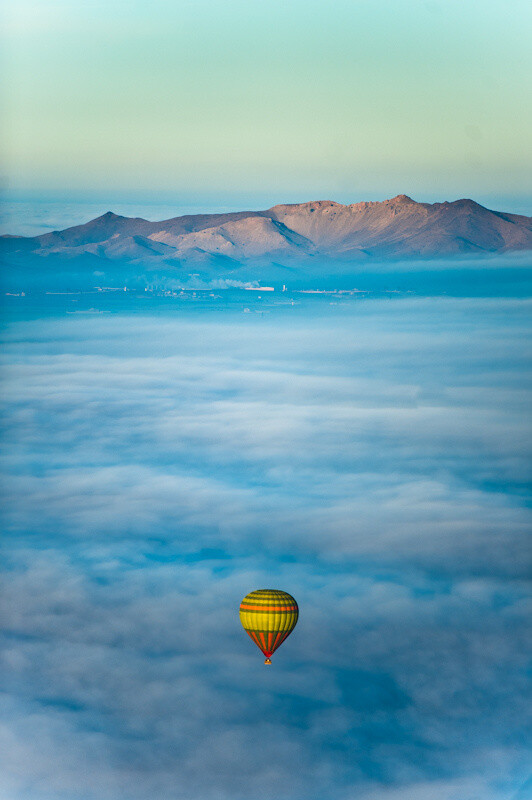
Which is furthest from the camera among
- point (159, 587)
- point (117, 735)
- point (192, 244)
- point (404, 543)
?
point (404, 543)

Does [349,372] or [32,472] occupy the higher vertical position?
[349,372]

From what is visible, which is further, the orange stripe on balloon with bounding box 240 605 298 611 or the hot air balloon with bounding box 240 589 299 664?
the hot air balloon with bounding box 240 589 299 664

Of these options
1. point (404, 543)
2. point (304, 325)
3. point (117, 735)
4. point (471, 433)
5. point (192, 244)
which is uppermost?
point (192, 244)

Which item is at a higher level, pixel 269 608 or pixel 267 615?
pixel 269 608

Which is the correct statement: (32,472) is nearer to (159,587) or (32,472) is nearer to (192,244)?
(159,587)

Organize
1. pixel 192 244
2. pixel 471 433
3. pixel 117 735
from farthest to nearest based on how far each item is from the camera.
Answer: pixel 471 433
pixel 117 735
pixel 192 244

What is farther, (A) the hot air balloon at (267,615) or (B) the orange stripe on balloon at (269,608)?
(A) the hot air balloon at (267,615)

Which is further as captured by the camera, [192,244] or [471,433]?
[471,433]

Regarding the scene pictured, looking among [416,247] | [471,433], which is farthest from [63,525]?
[416,247]
